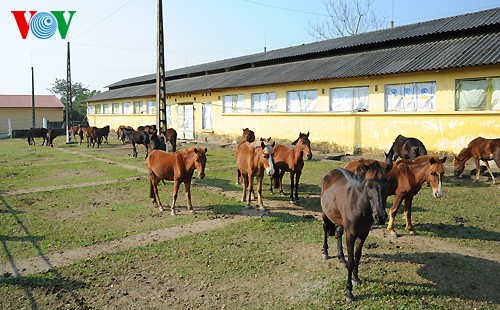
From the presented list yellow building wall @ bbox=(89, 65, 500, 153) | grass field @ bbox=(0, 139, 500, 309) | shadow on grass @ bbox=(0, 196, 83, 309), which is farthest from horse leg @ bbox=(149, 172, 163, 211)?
yellow building wall @ bbox=(89, 65, 500, 153)

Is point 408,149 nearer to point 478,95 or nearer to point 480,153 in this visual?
point 480,153

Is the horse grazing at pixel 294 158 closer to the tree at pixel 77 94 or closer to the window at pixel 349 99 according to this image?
the window at pixel 349 99

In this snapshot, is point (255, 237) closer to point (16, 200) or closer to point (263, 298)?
point (263, 298)

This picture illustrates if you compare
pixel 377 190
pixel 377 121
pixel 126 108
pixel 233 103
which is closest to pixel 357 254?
pixel 377 190

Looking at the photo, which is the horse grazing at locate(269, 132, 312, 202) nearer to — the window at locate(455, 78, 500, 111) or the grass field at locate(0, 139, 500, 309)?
the grass field at locate(0, 139, 500, 309)

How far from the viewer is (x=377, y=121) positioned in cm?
1709

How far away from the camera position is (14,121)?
51.6 m

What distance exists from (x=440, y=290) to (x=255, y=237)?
337 cm

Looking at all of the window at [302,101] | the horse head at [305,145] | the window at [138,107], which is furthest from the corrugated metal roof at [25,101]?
the horse head at [305,145]

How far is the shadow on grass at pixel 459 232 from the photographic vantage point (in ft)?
23.7

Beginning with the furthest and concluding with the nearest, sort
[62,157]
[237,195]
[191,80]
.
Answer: [191,80] → [62,157] → [237,195]

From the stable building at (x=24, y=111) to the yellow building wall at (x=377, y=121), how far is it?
3972 cm

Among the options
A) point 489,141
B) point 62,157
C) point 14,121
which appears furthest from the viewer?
point 14,121

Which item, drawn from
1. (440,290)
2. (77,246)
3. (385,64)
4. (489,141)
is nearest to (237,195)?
(77,246)
